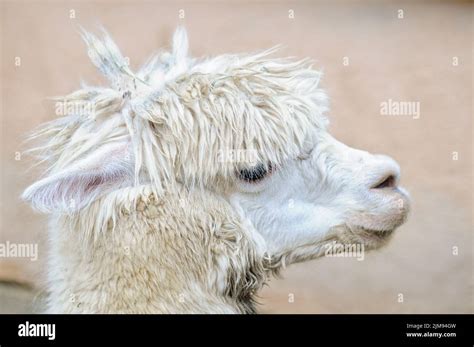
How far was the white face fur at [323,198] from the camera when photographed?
2439 mm

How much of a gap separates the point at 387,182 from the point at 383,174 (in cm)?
5

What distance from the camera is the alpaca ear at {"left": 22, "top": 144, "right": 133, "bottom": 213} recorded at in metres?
2.23

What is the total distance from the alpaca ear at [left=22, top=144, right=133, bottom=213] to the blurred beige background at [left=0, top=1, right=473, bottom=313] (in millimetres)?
2068

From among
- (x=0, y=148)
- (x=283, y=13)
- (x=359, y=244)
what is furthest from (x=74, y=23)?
(x=359, y=244)

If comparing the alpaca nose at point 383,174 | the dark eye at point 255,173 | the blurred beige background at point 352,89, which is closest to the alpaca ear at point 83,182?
the dark eye at point 255,173

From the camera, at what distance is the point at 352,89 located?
4.78 m

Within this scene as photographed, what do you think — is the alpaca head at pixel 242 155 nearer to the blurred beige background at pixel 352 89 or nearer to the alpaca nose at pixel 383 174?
the alpaca nose at pixel 383 174

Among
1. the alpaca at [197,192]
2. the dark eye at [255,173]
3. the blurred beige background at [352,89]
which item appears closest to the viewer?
the alpaca at [197,192]

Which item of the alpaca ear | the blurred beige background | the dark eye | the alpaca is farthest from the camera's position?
the blurred beige background
